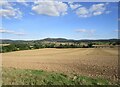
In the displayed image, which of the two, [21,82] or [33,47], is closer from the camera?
[21,82]

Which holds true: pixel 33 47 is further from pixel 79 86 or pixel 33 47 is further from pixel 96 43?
pixel 79 86

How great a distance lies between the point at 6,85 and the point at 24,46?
55.8m

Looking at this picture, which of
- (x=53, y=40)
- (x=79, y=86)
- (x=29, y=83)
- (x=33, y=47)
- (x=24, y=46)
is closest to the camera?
(x=79, y=86)

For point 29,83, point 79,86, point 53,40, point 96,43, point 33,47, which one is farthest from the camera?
point 53,40

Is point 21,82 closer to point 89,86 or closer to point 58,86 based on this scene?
point 58,86

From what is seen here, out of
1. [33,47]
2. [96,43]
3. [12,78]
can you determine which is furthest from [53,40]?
[12,78]

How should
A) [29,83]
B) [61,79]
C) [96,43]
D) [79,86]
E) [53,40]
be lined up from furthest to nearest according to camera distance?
[53,40], [96,43], [61,79], [29,83], [79,86]

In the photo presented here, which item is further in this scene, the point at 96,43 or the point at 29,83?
the point at 96,43

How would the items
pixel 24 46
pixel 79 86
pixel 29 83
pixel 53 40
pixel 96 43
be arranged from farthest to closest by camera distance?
pixel 53 40, pixel 96 43, pixel 24 46, pixel 29 83, pixel 79 86

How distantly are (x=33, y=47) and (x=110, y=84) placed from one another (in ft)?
198

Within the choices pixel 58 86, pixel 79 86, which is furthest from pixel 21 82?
pixel 79 86

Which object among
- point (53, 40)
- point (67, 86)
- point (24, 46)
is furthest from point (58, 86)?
point (53, 40)

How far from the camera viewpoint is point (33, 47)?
6888cm

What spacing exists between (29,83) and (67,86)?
187cm
